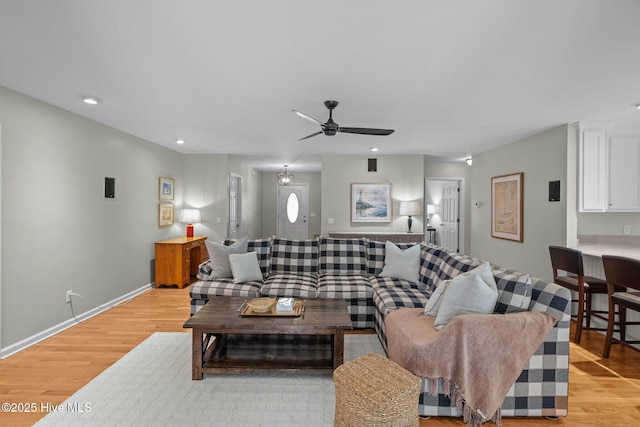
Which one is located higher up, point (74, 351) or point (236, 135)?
point (236, 135)

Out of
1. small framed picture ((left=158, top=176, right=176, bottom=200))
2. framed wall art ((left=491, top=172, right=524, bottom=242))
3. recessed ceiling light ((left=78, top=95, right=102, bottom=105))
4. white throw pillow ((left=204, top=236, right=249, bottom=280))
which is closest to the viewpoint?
recessed ceiling light ((left=78, top=95, right=102, bottom=105))

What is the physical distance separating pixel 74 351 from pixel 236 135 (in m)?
3.25

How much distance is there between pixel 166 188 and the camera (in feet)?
19.5

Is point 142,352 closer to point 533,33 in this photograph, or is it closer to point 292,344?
point 292,344

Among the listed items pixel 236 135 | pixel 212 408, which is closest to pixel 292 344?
pixel 212 408

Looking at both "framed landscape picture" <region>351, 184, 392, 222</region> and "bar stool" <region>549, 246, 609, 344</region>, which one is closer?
"bar stool" <region>549, 246, 609, 344</region>

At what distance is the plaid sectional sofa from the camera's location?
2090 millimetres

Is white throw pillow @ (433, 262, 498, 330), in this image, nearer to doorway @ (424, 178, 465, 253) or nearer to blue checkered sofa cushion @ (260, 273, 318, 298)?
blue checkered sofa cushion @ (260, 273, 318, 298)

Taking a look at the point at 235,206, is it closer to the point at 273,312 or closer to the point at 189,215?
the point at 189,215

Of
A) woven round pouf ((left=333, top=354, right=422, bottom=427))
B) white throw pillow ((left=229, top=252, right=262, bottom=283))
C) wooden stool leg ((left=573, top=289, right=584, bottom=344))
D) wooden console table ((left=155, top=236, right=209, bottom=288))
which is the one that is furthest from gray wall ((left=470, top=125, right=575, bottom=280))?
Answer: wooden console table ((left=155, top=236, right=209, bottom=288))

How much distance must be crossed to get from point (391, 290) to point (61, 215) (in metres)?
3.57

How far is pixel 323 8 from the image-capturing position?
181cm

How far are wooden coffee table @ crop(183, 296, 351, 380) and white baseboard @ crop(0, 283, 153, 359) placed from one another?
1.76m

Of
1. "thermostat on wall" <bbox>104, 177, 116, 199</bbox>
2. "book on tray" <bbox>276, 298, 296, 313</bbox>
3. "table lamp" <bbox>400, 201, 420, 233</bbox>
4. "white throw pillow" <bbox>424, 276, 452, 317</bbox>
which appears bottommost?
"book on tray" <bbox>276, 298, 296, 313</bbox>
